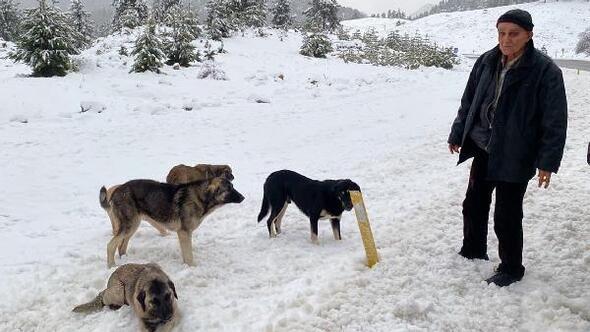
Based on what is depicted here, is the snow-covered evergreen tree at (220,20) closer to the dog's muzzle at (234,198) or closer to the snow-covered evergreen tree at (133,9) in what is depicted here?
the snow-covered evergreen tree at (133,9)

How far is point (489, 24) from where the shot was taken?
10362 cm

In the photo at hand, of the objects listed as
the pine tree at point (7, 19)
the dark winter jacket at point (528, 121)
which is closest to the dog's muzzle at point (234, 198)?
the dark winter jacket at point (528, 121)

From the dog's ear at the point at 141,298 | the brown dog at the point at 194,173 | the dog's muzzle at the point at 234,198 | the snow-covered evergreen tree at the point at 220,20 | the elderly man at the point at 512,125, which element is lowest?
the dog's ear at the point at 141,298

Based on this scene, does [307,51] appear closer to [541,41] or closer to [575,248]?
[575,248]

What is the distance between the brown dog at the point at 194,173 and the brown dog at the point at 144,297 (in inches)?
120

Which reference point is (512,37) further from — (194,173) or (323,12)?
(323,12)

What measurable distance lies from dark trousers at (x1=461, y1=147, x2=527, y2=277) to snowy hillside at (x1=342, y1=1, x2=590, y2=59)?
266ft

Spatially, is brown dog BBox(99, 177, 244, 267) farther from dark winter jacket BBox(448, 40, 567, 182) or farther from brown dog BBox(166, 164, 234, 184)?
dark winter jacket BBox(448, 40, 567, 182)

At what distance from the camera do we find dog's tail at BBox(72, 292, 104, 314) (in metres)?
4.40

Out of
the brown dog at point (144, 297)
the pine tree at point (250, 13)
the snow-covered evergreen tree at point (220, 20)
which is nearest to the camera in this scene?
the brown dog at point (144, 297)

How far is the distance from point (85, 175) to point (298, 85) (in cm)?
1211

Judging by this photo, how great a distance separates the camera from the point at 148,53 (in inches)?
719

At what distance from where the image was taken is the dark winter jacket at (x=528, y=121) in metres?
4.04

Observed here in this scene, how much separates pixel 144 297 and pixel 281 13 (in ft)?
147
